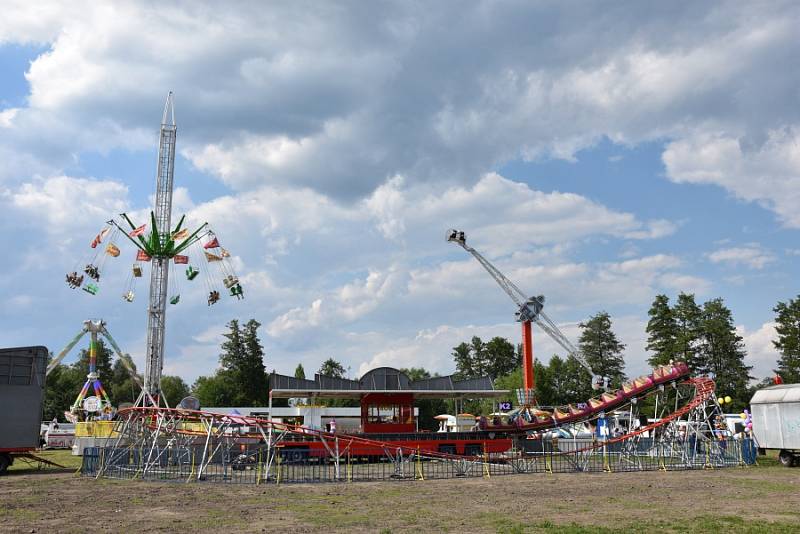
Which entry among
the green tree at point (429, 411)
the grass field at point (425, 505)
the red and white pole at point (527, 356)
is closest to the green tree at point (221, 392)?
the green tree at point (429, 411)

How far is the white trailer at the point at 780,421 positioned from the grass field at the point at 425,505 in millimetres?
4055

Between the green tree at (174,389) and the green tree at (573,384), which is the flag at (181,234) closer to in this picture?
the green tree at (573,384)

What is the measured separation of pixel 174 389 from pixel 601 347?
3322 inches

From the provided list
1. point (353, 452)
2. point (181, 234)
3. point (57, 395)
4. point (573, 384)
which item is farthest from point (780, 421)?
point (57, 395)

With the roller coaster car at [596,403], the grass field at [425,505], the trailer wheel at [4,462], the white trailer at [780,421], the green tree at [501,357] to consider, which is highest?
the green tree at [501,357]

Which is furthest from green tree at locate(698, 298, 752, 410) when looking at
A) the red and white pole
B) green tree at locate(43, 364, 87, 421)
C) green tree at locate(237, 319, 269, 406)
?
green tree at locate(43, 364, 87, 421)

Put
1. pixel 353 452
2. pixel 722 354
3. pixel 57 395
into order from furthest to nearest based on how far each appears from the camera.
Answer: pixel 57 395 < pixel 722 354 < pixel 353 452

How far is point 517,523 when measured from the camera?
53.6 feet

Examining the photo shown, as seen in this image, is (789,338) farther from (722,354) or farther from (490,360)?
(490,360)

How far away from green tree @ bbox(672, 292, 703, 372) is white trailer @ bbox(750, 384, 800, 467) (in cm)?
4938

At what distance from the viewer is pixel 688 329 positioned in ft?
278

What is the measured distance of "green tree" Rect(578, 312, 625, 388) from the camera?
10131 centimetres

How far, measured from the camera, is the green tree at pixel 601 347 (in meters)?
101

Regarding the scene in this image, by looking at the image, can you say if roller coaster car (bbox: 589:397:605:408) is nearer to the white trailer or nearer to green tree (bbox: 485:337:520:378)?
the white trailer
